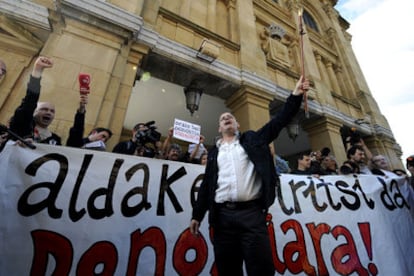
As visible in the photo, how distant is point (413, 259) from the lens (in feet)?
8.95

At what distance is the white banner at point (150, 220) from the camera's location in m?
1.70

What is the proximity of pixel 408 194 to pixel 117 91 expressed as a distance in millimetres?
5185

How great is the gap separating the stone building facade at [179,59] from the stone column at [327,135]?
0.04 m

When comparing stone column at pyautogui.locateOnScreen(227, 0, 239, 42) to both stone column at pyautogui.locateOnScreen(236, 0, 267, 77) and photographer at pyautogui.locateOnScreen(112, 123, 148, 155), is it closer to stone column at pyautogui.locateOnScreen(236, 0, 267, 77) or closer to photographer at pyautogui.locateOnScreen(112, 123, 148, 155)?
stone column at pyautogui.locateOnScreen(236, 0, 267, 77)

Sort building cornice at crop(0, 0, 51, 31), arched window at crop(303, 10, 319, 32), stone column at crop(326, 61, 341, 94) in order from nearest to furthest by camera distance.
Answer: building cornice at crop(0, 0, 51, 31)
stone column at crop(326, 61, 341, 94)
arched window at crop(303, 10, 319, 32)

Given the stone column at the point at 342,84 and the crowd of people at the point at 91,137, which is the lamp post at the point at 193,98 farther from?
the stone column at the point at 342,84

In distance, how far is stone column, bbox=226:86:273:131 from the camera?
511cm

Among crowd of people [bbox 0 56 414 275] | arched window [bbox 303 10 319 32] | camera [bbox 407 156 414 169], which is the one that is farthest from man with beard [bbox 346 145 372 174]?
arched window [bbox 303 10 319 32]

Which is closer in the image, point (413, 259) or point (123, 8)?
point (413, 259)

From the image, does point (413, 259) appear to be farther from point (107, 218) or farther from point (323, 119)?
point (323, 119)

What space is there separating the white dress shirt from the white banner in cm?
87

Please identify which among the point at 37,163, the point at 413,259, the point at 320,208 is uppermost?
the point at 37,163

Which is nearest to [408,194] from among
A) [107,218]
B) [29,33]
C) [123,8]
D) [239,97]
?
[239,97]

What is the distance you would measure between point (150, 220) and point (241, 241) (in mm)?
1073
